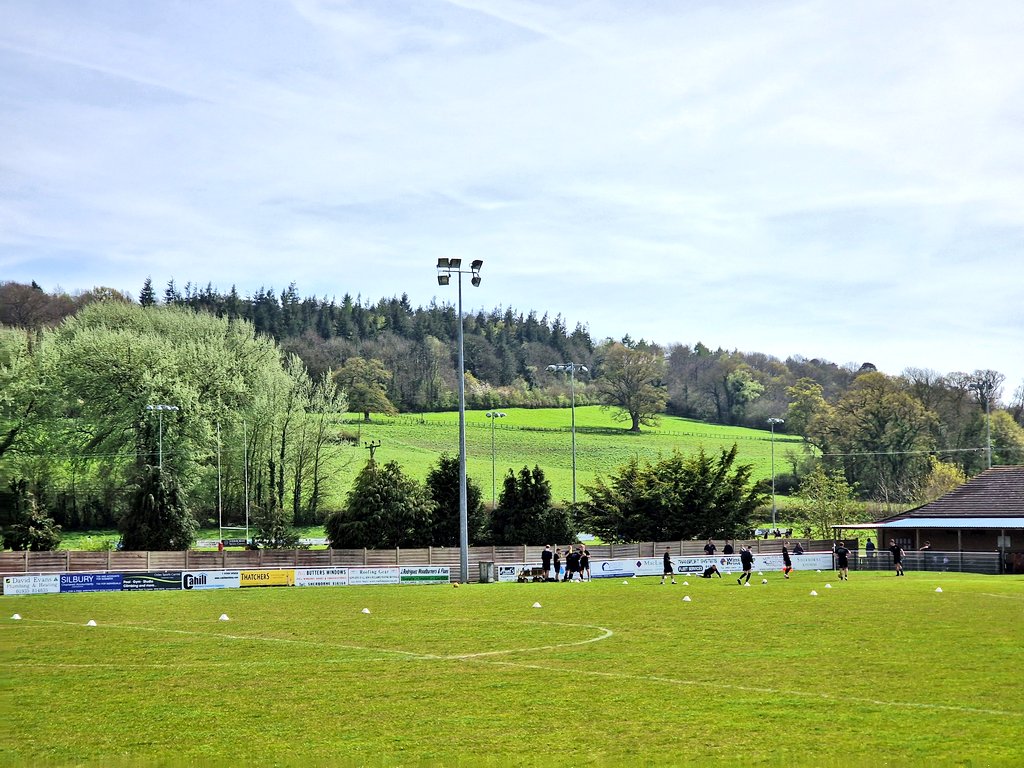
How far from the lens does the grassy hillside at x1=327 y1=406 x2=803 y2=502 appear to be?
388 feet

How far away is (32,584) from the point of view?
1709 inches

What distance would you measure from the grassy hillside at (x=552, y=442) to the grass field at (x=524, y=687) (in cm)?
7861

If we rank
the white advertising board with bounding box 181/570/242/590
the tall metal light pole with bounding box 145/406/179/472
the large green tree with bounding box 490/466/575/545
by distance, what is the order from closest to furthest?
the white advertising board with bounding box 181/570/242/590
the large green tree with bounding box 490/466/575/545
the tall metal light pole with bounding box 145/406/179/472

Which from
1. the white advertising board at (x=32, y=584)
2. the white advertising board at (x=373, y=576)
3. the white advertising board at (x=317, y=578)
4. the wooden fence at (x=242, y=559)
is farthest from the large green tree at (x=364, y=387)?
the white advertising board at (x=32, y=584)

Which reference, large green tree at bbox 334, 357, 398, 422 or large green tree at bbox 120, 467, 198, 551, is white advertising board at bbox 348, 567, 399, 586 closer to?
large green tree at bbox 120, 467, 198, 551

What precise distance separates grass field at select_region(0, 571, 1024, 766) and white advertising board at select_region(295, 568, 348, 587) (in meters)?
17.2

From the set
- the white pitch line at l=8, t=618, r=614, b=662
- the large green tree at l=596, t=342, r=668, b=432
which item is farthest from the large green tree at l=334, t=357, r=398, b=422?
the white pitch line at l=8, t=618, r=614, b=662

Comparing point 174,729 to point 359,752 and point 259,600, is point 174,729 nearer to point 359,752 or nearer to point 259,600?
point 359,752

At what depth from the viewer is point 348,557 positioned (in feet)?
178

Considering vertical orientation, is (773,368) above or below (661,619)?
above

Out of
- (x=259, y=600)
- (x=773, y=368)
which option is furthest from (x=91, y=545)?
(x=773, y=368)

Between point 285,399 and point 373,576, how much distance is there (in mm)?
41521

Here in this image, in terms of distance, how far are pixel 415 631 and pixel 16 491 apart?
54374 mm

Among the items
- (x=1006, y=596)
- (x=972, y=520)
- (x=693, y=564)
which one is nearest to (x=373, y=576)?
(x=693, y=564)
